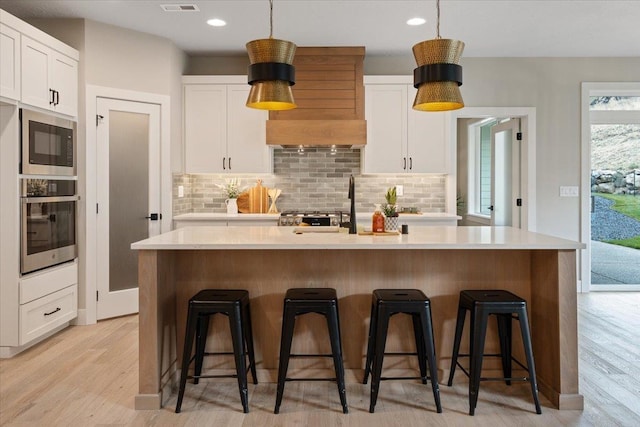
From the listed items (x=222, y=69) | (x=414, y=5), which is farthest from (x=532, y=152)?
(x=222, y=69)

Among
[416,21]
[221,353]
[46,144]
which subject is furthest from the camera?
[416,21]

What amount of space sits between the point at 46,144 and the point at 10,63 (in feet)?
2.18

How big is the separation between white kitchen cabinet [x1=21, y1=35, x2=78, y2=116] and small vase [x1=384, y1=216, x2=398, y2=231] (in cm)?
281

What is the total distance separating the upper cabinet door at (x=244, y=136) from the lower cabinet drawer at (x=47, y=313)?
209 centimetres

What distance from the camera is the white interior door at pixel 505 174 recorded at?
587cm

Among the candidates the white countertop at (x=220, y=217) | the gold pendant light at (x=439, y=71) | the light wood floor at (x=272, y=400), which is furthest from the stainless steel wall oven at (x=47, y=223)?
the gold pendant light at (x=439, y=71)

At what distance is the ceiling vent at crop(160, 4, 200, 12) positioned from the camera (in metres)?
4.13

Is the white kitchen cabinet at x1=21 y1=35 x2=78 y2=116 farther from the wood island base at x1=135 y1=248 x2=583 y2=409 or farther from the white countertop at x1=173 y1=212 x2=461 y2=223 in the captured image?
the wood island base at x1=135 y1=248 x2=583 y2=409

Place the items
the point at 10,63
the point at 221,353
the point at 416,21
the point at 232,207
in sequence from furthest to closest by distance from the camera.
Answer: the point at 232,207 → the point at 416,21 → the point at 10,63 → the point at 221,353

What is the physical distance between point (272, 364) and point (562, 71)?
482 cm

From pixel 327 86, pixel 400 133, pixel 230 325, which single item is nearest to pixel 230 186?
pixel 327 86

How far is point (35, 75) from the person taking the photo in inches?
150

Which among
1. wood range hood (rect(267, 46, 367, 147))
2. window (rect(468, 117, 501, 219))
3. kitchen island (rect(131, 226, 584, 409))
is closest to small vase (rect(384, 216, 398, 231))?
kitchen island (rect(131, 226, 584, 409))

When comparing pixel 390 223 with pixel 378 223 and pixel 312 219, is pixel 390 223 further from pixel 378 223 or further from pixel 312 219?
pixel 312 219
